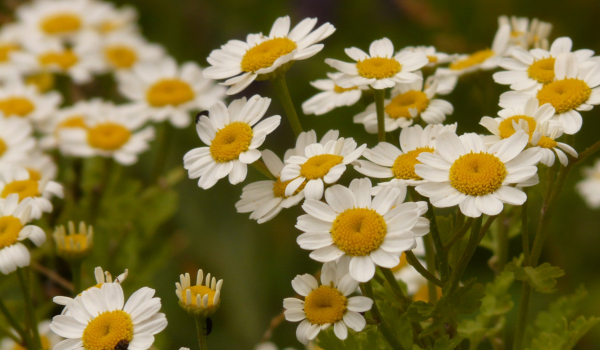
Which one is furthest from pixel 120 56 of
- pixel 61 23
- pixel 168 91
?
pixel 168 91

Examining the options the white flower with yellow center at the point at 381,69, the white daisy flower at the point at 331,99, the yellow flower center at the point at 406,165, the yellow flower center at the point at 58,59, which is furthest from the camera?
the yellow flower center at the point at 58,59

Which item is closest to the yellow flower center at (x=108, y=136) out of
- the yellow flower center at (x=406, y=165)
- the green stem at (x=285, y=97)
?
the green stem at (x=285, y=97)

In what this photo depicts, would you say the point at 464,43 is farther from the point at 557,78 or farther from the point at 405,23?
the point at 557,78

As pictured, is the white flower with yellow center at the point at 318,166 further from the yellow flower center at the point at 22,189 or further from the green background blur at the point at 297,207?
the green background blur at the point at 297,207

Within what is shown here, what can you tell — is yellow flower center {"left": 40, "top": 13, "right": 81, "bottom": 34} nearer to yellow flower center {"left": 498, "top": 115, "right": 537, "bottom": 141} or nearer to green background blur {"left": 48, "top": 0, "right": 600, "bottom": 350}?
green background blur {"left": 48, "top": 0, "right": 600, "bottom": 350}

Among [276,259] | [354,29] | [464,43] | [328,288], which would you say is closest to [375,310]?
[328,288]
